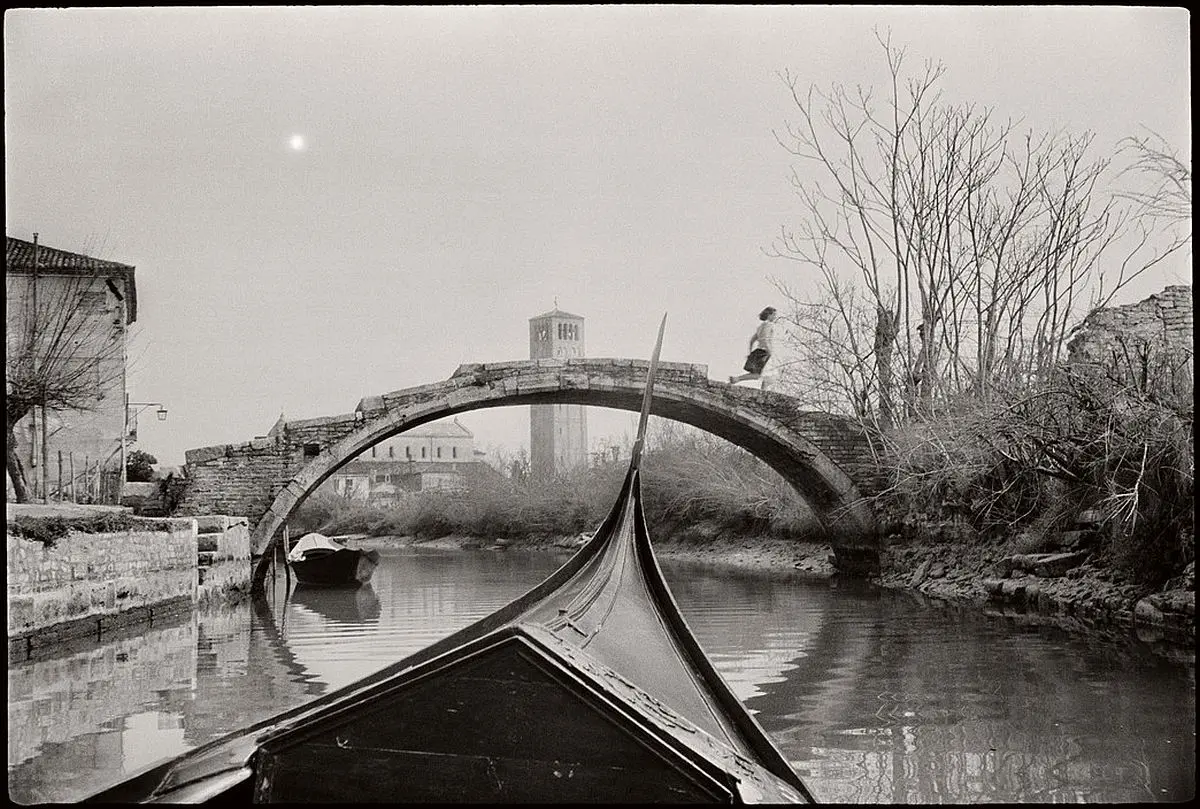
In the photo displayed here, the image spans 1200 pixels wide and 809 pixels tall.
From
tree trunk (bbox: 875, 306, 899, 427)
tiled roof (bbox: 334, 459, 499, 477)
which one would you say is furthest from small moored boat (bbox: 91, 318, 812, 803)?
tiled roof (bbox: 334, 459, 499, 477)

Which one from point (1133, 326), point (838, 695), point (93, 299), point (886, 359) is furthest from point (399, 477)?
point (838, 695)

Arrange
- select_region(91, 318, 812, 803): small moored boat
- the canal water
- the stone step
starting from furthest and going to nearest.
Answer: the stone step < the canal water < select_region(91, 318, 812, 803): small moored boat

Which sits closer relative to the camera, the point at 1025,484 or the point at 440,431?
the point at 1025,484

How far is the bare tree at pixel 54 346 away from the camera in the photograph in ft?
20.0

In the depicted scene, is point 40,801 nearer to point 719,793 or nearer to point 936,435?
point 719,793

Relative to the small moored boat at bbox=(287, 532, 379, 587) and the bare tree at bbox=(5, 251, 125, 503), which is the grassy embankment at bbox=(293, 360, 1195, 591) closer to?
the small moored boat at bbox=(287, 532, 379, 587)

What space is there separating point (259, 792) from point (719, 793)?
0.62 metres

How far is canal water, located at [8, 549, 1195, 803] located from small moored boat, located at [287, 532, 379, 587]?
9.91 ft

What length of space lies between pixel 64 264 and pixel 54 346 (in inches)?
34.0

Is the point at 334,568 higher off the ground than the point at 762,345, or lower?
lower

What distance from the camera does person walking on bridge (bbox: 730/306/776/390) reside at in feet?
30.2

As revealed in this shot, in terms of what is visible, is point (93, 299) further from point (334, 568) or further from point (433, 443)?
point (433, 443)

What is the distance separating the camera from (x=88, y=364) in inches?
280

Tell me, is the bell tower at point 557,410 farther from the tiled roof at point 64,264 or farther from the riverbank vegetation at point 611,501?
the tiled roof at point 64,264
